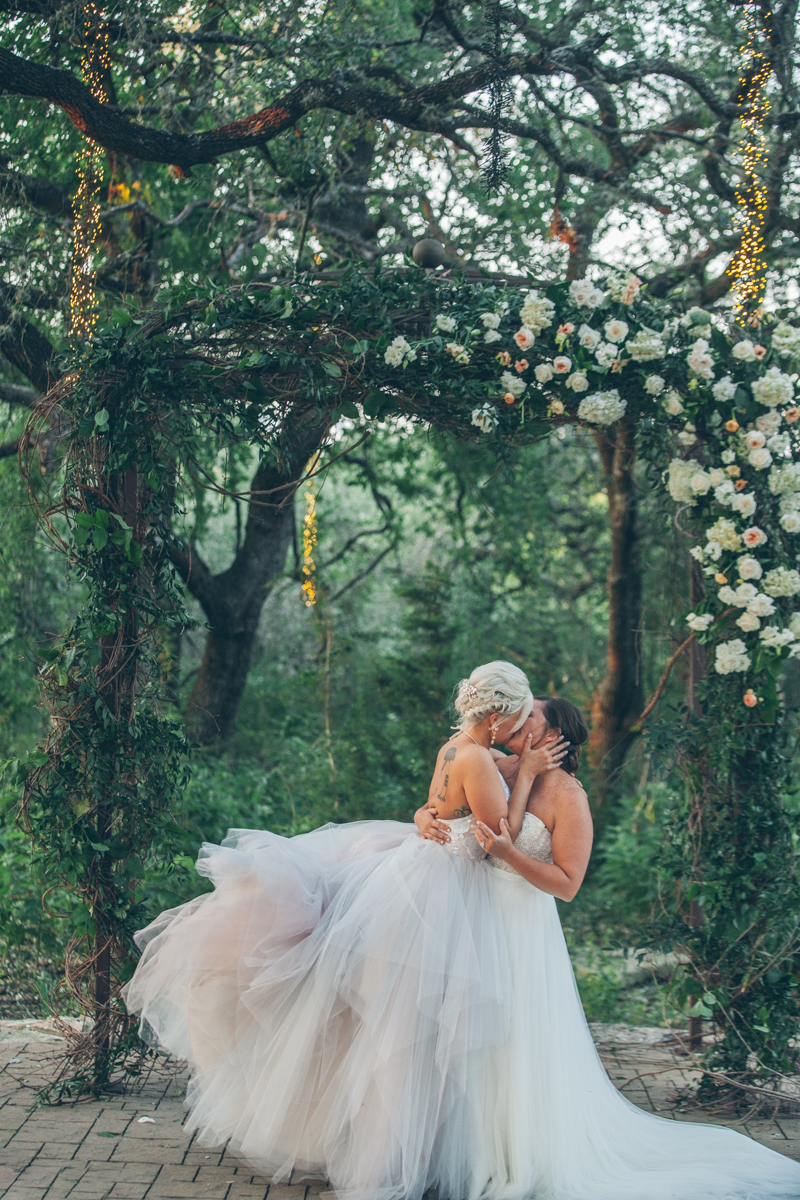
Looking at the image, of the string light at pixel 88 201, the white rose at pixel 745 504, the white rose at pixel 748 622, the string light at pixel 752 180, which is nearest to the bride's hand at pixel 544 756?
the white rose at pixel 748 622

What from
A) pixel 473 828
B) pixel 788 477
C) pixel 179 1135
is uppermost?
pixel 788 477

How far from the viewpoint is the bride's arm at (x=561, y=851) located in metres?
3.29

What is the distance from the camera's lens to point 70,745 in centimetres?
389

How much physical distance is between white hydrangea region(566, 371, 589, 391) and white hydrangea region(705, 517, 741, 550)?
0.78 m

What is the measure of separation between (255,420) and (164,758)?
1502 mm

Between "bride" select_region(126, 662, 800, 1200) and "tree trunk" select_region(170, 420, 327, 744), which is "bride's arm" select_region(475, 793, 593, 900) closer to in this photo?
"bride" select_region(126, 662, 800, 1200)

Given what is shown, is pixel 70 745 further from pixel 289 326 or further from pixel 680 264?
pixel 680 264

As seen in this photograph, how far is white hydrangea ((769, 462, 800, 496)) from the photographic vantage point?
3768mm

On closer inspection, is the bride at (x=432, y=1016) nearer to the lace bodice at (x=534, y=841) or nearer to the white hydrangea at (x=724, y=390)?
the lace bodice at (x=534, y=841)

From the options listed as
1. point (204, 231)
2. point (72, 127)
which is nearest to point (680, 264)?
point (204, 231)

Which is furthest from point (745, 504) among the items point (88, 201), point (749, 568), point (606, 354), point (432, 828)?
point (88, 201)

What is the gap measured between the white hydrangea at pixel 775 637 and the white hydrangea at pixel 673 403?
37.4 inches

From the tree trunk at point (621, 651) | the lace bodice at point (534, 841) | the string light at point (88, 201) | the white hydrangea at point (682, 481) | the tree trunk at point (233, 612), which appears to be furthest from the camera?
the tree trunk at point (621, 651)

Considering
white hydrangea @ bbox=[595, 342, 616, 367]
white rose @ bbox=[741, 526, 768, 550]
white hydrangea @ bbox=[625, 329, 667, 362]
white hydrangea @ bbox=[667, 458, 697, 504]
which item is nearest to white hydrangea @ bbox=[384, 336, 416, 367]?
white hydrangea @ bbox=[595, 342, 616, 367]
